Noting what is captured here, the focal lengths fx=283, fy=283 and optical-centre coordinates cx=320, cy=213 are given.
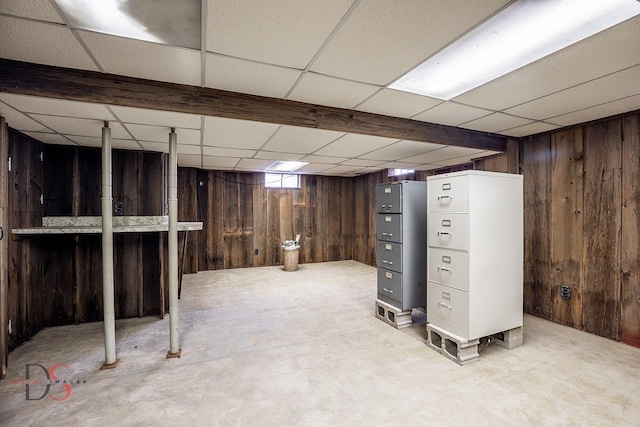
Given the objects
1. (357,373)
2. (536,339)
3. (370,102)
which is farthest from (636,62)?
(357,373)

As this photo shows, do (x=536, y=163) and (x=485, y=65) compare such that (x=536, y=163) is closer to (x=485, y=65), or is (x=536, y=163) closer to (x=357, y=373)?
(x=485, y=65)

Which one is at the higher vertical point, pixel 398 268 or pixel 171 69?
pixel 171 69

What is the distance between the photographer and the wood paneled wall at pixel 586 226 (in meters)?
2.85

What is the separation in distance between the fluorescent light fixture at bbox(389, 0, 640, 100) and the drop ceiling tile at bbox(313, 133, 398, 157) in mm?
1106

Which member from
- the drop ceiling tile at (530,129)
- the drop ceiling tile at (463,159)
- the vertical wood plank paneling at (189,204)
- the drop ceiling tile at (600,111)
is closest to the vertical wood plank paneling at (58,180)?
the vertical wood plank paneling at (189,204)

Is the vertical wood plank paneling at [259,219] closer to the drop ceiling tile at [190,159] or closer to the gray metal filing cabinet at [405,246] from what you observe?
the drop ceiling tile at [190,159]

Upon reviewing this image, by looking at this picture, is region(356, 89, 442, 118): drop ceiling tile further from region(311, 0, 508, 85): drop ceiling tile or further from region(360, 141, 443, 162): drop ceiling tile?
region(360, 141, 443, 162): drop ceiling tile

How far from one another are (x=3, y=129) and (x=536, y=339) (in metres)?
5.52

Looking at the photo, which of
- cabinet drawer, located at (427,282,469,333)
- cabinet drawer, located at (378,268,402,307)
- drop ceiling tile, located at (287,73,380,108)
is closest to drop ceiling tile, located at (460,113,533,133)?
drop ceiling tile, located at (287,73,380,108)

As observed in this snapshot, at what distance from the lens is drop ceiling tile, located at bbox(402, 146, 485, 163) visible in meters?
3.82

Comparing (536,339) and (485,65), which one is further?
(536,339)

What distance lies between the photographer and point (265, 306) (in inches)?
163

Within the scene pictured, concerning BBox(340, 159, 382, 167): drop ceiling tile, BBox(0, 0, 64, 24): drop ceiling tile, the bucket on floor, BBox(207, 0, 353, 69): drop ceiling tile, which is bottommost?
the bucket on floor

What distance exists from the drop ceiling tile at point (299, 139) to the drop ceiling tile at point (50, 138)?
228 centimetres
